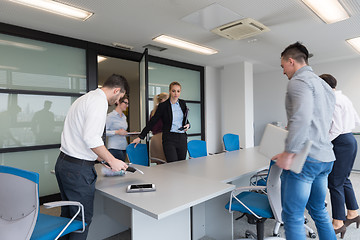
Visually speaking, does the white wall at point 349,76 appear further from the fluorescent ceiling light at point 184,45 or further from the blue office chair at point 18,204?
the blue office chair at point 18,204

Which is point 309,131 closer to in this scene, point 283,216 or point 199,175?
point 283,216

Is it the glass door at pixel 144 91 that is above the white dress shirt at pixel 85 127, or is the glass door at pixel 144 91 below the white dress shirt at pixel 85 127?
above

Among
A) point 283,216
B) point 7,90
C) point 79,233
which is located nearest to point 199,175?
point 283,216

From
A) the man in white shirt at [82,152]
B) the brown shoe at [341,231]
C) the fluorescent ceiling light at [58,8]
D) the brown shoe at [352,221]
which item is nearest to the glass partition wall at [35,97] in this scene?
the fluorescent ceiling light at [58,8]

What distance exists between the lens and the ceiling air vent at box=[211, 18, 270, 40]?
143 inches

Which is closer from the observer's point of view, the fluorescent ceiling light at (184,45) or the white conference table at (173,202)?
the white conference table at (173,202)

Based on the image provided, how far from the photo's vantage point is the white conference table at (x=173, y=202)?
1.58 meters

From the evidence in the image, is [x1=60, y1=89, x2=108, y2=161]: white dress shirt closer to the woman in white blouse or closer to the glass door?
the woman in white blouse

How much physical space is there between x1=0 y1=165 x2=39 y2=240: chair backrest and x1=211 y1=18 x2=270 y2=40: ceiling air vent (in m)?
3.42

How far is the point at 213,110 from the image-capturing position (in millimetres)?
7270

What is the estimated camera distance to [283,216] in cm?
174

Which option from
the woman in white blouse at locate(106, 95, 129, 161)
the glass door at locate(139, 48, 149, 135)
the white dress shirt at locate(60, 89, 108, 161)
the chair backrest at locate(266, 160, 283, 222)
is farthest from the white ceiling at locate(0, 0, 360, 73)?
the chair backrest at locate(266, 160, 283, 222)

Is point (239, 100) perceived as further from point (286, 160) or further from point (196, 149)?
point (286, 160)

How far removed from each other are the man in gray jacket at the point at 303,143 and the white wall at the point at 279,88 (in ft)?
18.9
